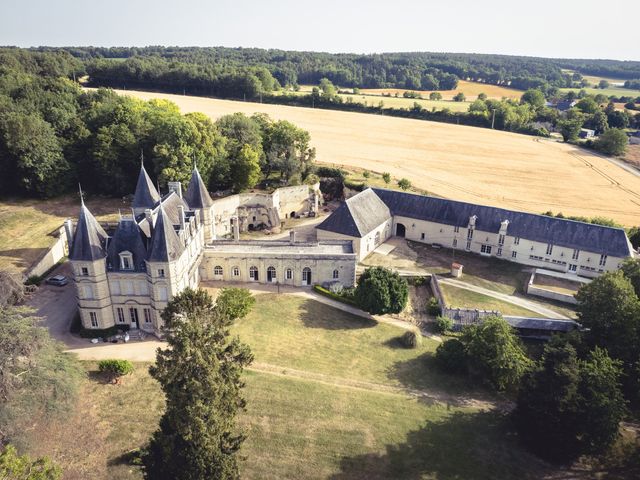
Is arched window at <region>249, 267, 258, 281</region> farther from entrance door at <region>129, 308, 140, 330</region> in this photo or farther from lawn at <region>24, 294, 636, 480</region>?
entrance door at <region>129, 308, 140, 330</region>

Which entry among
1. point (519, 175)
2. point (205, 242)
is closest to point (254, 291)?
point (205, 242)

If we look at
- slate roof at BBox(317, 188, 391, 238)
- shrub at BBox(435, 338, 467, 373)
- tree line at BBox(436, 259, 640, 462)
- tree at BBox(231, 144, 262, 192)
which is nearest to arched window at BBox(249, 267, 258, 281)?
slate roof at BBox(317, 188, 391, 238)

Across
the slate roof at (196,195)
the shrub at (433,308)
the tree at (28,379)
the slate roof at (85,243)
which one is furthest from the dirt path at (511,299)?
the tree at (28,379)

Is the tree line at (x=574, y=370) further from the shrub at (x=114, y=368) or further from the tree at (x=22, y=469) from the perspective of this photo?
the tree at (x=22, y=469)

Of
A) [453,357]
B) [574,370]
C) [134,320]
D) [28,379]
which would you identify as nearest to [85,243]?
[134,320]

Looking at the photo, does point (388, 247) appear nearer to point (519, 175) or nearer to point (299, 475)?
point (299, 475)
